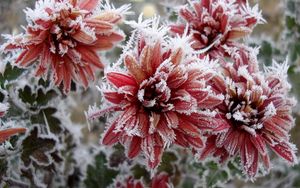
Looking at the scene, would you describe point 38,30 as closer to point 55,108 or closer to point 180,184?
point 55,108

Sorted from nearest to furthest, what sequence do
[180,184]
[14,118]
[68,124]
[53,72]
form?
[53,72]
[14,118]
[68,124]
[180,184]

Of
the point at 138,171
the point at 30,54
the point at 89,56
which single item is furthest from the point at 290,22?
the point at 30,54

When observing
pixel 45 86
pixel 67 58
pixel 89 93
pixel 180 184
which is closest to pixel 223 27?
pixel 67 58

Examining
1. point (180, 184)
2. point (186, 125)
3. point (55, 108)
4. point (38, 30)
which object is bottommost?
point (180, 184)

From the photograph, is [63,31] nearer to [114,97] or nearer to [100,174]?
[114,97]

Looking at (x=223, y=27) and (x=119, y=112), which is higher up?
(x=223, y=27)

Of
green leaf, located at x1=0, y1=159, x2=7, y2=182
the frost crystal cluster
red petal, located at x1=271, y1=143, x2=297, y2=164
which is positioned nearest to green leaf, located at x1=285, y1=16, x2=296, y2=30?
the frost crystal cluster
